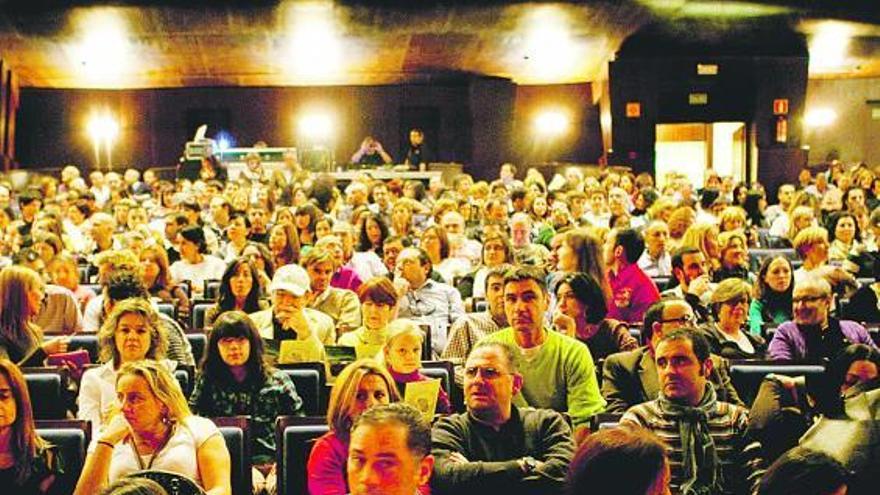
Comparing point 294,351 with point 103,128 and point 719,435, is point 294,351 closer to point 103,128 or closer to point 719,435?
point 719,435

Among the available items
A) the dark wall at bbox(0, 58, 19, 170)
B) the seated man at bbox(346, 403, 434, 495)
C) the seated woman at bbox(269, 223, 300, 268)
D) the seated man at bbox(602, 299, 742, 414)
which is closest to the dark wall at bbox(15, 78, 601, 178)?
the dark wall at bbox(0, 58, 19, 170)

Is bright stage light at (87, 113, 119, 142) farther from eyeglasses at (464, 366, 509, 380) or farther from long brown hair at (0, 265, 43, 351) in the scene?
eyeglasses at (464, 366, 509, 380)

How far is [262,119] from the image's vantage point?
61.4ft

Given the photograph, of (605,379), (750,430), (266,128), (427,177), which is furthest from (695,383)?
(266,128)

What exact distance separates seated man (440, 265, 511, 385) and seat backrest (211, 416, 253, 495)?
1.48m

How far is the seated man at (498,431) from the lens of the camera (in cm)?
338

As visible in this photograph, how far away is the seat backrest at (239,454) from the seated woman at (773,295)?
3.12m

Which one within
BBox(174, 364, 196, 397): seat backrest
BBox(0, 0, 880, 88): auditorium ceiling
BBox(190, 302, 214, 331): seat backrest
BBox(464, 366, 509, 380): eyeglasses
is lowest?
BBox(174, 364, 196, 397): seat backrest

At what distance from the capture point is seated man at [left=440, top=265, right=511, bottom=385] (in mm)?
5191

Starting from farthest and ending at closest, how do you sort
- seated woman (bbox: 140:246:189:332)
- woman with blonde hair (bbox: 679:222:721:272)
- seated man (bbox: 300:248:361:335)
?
1. woman with blonde hair (bbox: 679:222:721:272)
2. seated woman (bbox: 140:246:189:332)
3. seated man (bbox: 300:248:361:335)

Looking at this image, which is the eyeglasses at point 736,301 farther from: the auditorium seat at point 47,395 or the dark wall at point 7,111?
the dark wall at point 7,111

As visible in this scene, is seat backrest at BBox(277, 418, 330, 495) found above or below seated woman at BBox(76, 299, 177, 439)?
below

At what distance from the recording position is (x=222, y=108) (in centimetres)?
1864

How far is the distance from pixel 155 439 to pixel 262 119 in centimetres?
1551
